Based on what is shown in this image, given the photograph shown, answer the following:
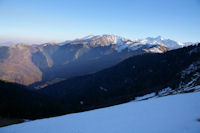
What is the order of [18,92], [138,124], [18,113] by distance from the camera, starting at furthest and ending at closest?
[18,92], [18,113], [138,124]

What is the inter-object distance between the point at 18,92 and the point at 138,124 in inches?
5954

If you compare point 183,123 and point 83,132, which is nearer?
point 183,123

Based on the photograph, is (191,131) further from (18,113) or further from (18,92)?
(18,92)

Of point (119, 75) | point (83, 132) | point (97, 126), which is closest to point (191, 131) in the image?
point (97, 126)

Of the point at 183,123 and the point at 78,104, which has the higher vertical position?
the point at 183,123

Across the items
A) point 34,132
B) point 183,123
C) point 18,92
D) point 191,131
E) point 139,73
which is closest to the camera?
point 191,131

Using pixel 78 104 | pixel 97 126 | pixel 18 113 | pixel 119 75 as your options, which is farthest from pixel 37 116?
pixel 119 75

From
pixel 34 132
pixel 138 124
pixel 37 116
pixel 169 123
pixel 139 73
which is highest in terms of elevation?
pixel 169 123

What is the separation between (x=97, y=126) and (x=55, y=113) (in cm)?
10576

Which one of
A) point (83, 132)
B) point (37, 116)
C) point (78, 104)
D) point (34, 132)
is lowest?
point (78, 104)


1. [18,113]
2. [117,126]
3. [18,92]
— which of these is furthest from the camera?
[18,92]

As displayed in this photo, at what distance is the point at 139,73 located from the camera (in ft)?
579

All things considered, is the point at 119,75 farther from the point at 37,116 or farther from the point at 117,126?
the point at 117,126

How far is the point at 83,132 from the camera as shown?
40.4ft
